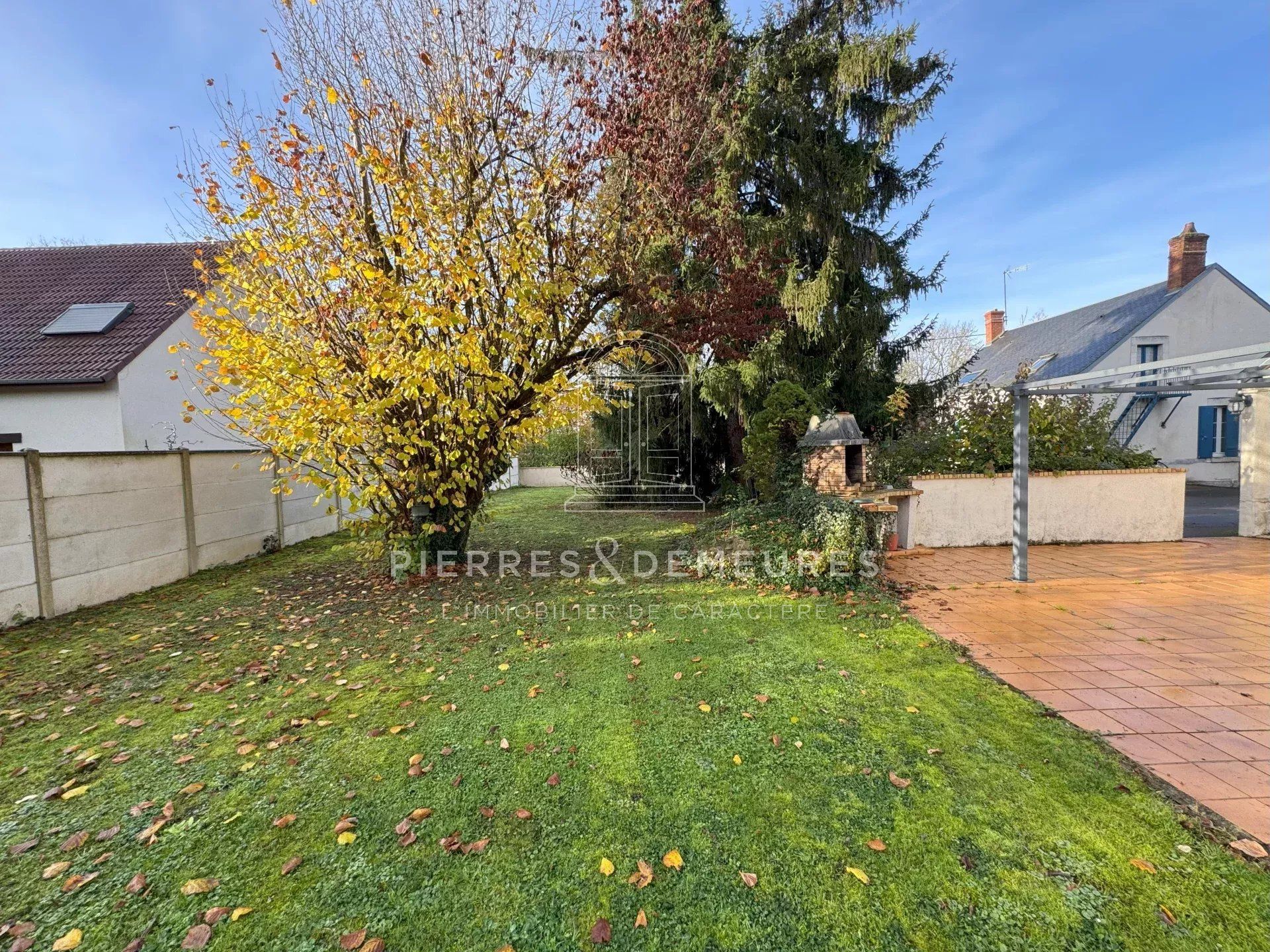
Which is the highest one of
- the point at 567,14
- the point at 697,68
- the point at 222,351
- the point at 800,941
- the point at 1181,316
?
the point at 697,68

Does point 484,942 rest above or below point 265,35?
below

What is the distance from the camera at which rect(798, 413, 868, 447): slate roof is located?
6.58 meters

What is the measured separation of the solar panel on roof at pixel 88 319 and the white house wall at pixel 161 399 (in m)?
0.91

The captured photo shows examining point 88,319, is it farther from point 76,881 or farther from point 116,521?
point 76,881

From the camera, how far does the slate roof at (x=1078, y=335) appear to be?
15484 millimetres

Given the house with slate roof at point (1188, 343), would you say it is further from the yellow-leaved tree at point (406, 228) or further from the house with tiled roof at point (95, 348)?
the house with tiled roof at point (95, 348)

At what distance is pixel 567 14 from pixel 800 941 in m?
7.43

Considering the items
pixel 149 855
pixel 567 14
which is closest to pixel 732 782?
pixel 149 855

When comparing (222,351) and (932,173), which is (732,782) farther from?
(932,173)

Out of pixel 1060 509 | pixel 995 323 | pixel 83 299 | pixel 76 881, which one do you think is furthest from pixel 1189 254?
pixel 83 299

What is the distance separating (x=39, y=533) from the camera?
181 inches

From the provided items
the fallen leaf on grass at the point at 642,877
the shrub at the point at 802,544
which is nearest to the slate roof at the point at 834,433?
the shrub at the point at 802,544

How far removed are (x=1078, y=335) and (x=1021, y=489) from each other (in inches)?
662

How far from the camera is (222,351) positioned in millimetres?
4598
